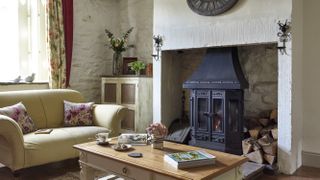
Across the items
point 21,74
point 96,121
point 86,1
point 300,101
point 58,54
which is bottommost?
point 96,121

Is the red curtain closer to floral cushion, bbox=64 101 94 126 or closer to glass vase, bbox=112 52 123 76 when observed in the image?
glass vase, bbox=112 52 123 76

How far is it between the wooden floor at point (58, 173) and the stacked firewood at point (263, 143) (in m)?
0.22

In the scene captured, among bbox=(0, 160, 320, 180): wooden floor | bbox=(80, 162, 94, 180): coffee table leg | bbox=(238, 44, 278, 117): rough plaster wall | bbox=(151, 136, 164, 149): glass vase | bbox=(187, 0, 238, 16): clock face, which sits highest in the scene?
bbox=(187, 0, 238, 16): clock face

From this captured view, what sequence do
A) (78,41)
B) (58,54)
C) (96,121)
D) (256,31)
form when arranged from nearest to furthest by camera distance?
(256,31), (96,121), (58,54), (78,41)

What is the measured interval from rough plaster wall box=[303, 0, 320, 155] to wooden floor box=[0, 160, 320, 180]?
0.34 m

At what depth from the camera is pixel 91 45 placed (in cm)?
481

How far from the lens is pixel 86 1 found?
4.71 meters

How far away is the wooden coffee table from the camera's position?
1747 millimetres

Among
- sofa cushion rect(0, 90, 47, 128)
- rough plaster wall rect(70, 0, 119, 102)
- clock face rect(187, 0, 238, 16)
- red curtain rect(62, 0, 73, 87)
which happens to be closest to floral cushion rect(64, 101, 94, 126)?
sofa cushion rect(0, 90, 47, 128)

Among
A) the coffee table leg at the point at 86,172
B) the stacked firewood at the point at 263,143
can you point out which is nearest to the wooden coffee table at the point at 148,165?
the coffee table leg at the point at 86,172

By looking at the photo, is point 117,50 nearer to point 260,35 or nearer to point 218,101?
point 218,101

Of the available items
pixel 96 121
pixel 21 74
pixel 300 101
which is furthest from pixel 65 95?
pixel 300 101

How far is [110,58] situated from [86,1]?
102 centimetres

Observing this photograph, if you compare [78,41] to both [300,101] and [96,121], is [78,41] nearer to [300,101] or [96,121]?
[96,121]
